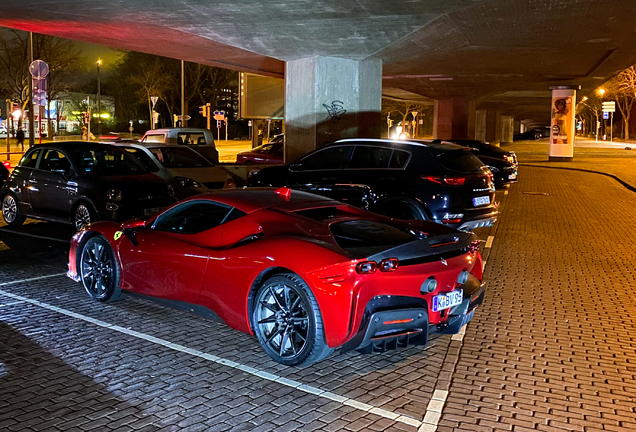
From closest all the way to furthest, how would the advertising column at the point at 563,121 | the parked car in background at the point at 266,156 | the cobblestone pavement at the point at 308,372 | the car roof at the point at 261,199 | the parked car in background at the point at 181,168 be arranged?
the cobblestone pavement at the point at 308,372
the car roof at the point at 261,199
the parked car in background at the point at 181,168
the parked car in background at the point at 266,156
the advertising column at the point at 563,121

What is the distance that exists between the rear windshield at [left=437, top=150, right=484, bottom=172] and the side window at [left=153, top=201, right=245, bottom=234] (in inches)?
217

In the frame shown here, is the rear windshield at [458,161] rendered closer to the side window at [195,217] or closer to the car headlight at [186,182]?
the car headlight at [186,182]

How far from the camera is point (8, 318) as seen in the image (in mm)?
6812

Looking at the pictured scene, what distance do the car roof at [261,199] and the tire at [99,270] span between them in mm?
1265

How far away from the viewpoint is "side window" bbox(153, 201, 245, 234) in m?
6.48

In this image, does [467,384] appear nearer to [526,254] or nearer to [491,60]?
[526,254]

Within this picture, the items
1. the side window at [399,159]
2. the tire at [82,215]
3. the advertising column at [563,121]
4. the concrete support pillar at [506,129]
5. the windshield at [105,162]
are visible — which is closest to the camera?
the side window at [399,159]

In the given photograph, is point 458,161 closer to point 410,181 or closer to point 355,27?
point 410,181

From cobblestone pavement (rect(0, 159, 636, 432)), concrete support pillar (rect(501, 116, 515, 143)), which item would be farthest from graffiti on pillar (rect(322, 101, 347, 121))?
concrete support pillar (rect(501, 116, 515, 143))

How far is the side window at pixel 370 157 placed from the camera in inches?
466

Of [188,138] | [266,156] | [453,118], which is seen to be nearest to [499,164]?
[266,156]

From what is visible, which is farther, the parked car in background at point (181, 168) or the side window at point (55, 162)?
the parked car in background at point (181, 168)

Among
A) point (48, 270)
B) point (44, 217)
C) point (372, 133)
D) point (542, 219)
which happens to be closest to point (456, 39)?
point (372, 133)

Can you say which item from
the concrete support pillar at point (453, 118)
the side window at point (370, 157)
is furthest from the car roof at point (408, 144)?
the concrete support pillar at point (453, 118)
